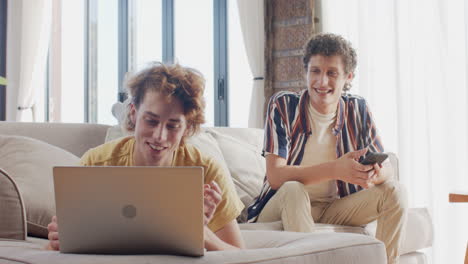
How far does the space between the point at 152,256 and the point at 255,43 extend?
3865 millimetres

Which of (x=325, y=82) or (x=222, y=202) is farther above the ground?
(x=325, y=82)

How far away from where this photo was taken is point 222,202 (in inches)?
55.9

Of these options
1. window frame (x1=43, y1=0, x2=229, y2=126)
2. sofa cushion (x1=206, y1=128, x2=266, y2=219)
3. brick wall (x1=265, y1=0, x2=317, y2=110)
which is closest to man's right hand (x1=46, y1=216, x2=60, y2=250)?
sofa cushion (x1=206, y1=128, x2=266, y2=219)

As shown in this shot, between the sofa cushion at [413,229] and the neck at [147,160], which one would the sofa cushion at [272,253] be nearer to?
the neck at [147,160]

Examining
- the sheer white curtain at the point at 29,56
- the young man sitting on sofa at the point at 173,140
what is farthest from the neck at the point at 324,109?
the sheer white curtain at the point at 29,56

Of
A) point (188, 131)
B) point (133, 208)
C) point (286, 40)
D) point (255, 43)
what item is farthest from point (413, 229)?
point (255, 43)

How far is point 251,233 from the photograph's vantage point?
167 centimetres

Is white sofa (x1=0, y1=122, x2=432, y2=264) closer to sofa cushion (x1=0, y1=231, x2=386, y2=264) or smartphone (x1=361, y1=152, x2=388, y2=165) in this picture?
sofa cushion (x1=0, y1=231, x2=386, y2=264)

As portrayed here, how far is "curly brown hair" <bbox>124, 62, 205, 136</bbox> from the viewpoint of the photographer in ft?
4.51

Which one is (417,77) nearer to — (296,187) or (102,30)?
(296,187)

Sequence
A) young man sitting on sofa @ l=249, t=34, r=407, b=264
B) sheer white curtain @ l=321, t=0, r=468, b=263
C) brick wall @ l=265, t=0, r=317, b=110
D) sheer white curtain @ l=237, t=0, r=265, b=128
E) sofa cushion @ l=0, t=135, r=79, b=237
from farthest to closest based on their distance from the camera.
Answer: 1. sheer white curtain @ l=237, t=0, r=265, b=128
2. brick wall @ l=265, t=0, r=317, b=110
3. sheer white curtain @ l=321, t=0, r=468, b=263
4. young man sitting on sofa @ l=249, t=34, r=407, b=264
5. sofa cushion @ l=0, t=135, r=79, b=237

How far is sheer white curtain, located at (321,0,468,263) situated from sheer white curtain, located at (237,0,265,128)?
2.69 feet

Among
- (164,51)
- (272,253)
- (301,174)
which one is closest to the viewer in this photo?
(272,253)

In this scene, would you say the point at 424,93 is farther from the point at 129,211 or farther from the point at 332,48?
the point at 129,211
